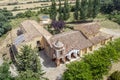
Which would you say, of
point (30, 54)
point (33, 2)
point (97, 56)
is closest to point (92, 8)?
point (97, 56)

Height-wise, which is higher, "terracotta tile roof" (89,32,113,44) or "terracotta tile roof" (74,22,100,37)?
"terracotta tile roof" (74,22,100,37)

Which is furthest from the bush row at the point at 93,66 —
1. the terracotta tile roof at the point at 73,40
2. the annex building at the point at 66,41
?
the terracotta tile roof at the point at 73,40

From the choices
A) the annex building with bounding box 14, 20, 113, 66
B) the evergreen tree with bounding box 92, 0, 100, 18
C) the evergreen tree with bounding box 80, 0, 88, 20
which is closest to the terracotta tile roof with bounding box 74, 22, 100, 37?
the annex building with bounding box 14, 20, 113, 66

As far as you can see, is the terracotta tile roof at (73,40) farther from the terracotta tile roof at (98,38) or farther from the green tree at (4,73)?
the green tree at (4,73)

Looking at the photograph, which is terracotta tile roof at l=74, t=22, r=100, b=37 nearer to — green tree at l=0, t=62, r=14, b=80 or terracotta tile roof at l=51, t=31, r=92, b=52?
terracotta tile roof at l=51, t=31, r=92, b=52

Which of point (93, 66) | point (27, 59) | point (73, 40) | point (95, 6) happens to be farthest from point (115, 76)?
point (95, 6)

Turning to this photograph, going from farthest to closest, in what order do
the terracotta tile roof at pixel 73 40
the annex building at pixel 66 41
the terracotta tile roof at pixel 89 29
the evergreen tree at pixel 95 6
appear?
the evergreen tree at pixel 95 6 < the terracotta tile roof at pixel 89 29 < the terracotta tile roof at pixel 73 40 < the annex building at pixel 66 41

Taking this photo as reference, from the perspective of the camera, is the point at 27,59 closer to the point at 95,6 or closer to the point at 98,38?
the point at 98,38
